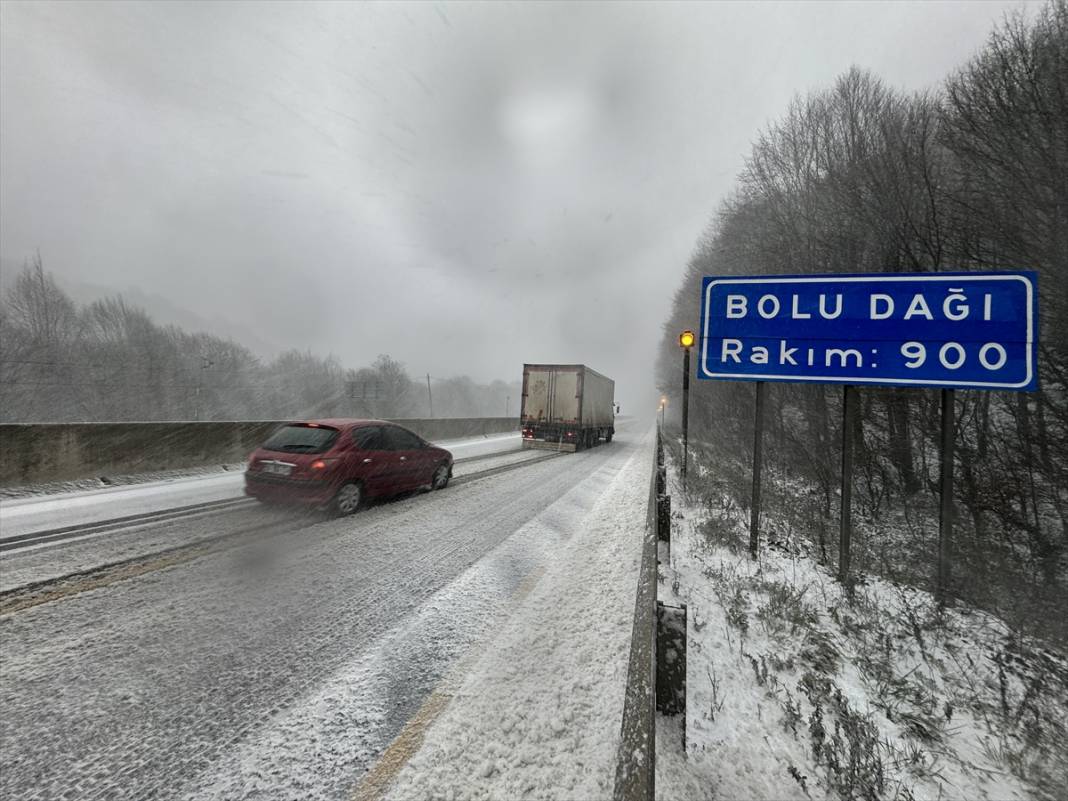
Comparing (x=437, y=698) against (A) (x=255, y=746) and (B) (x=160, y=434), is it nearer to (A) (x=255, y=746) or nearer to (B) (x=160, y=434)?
A: (A) (x=255, y=746)

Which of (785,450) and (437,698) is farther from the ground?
(785,450)

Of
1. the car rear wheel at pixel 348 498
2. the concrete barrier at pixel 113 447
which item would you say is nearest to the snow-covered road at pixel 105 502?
the concrete barrier at pixel 113 447

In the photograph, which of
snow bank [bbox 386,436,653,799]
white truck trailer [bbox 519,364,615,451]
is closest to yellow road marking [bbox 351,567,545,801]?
snow bank [bbox 386,436,653,799]

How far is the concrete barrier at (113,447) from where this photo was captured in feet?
28.0

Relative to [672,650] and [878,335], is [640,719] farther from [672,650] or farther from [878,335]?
[878,335]

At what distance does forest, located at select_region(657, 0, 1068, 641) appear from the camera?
18.6 feet

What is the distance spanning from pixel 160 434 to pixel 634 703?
13242mm

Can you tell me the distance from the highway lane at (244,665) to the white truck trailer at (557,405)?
45.5 feet

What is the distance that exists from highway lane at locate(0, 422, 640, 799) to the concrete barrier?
7288mm

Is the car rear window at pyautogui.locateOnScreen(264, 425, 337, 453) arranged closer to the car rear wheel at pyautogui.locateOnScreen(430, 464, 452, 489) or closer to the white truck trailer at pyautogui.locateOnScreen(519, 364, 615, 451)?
the car rear wheel at pyautogui.locateOnScreen(430, 464, 452, 489)

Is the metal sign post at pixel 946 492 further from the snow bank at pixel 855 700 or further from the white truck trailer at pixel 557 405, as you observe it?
the white truck trailer at pixel 557 405

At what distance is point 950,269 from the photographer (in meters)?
6.84

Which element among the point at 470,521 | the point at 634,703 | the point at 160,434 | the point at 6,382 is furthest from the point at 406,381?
the point at 634,703

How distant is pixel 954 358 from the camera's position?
4.48 metres
